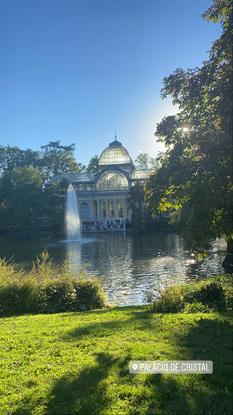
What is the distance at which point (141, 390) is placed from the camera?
13.2ft

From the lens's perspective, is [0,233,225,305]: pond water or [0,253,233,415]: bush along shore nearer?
[0,253,233,415]: bush along shore

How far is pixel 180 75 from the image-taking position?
8.54 metres

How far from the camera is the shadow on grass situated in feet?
12.2

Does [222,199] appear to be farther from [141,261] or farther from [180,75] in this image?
[141,261]

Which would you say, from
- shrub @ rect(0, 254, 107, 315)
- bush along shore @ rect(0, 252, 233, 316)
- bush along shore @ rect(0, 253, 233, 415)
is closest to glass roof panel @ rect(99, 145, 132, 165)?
bush along shore @ rect(0, 252, 233, 316)

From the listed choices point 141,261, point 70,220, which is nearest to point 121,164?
point 70,220

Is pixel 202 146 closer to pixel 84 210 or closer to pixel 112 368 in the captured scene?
pixel 112 368

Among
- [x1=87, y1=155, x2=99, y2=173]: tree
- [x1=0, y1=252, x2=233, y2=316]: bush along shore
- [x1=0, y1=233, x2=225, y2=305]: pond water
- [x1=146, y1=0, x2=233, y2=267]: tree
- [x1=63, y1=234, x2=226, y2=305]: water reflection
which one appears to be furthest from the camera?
[x1=87, y1=155, x2=99, y2=173]: tree

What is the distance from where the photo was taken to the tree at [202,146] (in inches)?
282

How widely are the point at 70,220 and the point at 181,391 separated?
2208 inches

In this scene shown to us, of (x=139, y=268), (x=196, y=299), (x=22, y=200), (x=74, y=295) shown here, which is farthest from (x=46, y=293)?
(x=22, y=200)

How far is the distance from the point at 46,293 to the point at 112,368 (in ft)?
23.0

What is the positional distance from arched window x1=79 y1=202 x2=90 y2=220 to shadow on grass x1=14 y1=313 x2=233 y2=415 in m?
66.1

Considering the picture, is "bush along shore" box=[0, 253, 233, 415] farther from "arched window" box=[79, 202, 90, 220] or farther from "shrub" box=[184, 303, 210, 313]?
"arched window" box=[79, 202, 90, 220]
